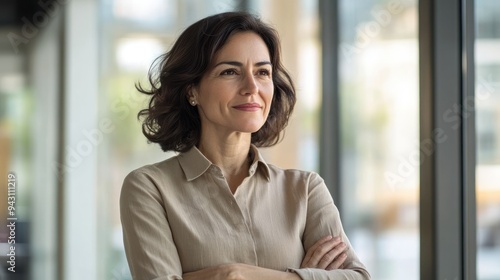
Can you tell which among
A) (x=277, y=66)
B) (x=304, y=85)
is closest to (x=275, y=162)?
(x=304, y=85)

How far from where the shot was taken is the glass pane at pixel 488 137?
2.84 metres

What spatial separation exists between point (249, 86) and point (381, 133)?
2171mm

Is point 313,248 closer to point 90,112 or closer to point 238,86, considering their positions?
point 238,86

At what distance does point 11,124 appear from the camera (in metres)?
5.09

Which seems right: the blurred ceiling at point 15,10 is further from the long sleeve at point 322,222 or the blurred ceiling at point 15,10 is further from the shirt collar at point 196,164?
the long sleeve at point 322,222

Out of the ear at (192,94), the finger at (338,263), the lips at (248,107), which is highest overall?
the ear at (192,94)

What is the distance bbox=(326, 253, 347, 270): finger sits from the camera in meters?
2.08

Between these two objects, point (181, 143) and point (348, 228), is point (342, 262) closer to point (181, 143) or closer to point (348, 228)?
point (181, 143)

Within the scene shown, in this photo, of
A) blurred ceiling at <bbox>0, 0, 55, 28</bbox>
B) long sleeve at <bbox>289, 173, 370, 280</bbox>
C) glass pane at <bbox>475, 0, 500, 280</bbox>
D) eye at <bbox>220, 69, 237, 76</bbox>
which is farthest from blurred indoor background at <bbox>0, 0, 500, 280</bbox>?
eye at <bbox>220, 69, 237, 76</bbox>

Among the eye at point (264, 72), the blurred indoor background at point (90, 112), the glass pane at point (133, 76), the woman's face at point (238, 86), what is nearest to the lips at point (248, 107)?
the woman's face at point (238, 86)

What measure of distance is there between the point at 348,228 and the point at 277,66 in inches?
95.0

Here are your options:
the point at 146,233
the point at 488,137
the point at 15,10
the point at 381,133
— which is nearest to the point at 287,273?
the point at 146,233

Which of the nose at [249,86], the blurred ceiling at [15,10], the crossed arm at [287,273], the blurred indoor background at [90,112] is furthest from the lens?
the blurred ceiling at [15,10]

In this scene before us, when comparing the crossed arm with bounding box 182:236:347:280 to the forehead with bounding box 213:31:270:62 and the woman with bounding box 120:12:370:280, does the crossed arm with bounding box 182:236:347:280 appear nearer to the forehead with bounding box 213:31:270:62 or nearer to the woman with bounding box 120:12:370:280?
the woman with bounding box 120:12:370:280
